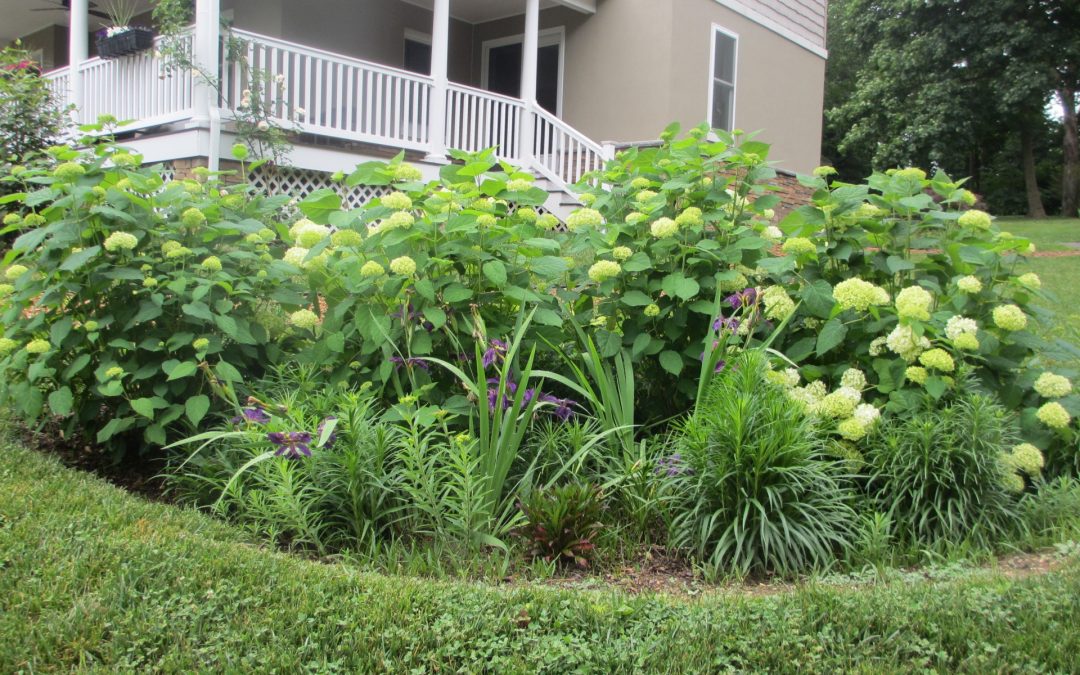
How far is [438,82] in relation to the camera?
32.2 feet

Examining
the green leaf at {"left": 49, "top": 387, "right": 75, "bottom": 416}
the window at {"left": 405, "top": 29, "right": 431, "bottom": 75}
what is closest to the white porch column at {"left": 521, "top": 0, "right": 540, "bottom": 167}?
the window at {"left": 405, "top": 29, "right": 431, "bottom": 75}

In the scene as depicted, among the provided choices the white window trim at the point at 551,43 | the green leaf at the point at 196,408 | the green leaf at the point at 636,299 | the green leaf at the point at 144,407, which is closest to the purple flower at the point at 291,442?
the green leaf at the point at 196,408

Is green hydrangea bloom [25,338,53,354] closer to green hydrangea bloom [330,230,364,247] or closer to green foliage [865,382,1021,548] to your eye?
green hydrangea bloom [330,230,364,247]

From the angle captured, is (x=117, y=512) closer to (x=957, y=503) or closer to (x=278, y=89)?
(x=957, y=503)

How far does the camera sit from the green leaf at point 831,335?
3.33 m

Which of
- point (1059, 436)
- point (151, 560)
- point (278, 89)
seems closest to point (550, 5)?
point (278, 89)

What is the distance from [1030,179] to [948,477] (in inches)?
1003

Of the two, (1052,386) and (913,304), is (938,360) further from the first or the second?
(1052,386)

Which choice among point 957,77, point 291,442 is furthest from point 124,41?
point 957,77

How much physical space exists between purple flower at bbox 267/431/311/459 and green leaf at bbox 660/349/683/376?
1459 mm

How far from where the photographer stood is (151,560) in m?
2.49

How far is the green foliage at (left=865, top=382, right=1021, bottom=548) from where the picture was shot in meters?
2.95

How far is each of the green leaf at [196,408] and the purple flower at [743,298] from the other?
2110mm

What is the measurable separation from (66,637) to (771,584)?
6.70ft
